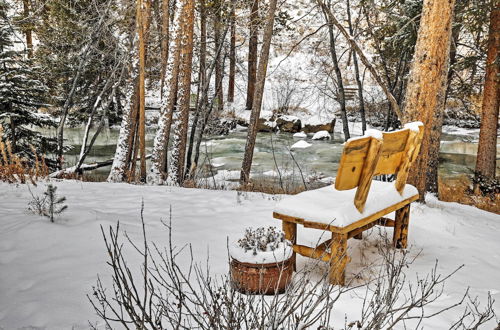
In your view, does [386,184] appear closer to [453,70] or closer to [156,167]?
[156,167]

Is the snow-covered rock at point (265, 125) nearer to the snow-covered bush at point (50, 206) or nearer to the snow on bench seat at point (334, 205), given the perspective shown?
the snow-covered bush at point (50, 206)

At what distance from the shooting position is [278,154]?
1496 cm

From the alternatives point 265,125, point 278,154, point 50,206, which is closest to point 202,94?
point 278,154

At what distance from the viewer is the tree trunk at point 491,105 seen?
27.7ft

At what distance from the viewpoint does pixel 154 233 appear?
414cm

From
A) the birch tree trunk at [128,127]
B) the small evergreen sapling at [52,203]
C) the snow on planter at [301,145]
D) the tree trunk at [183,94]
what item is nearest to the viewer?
the small evergreen sapling at [52,203]

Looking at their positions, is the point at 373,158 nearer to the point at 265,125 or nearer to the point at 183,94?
the point at 183,94

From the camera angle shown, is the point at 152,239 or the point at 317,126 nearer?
the point at 152,239

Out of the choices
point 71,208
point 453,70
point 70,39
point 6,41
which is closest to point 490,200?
point 453,70

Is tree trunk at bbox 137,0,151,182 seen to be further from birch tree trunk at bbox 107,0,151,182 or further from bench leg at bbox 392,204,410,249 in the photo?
bench leg at bbox 392,204,410,249

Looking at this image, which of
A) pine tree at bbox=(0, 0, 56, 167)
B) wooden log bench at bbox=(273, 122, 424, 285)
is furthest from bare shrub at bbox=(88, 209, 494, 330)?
pine tree at bbox=(0, 0, 56, 167)

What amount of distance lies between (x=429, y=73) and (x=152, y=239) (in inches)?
160

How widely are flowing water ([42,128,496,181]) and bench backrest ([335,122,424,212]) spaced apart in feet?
22.5

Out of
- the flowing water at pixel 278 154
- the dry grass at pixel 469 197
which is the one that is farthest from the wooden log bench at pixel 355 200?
the flowing water at pixel 278 154
